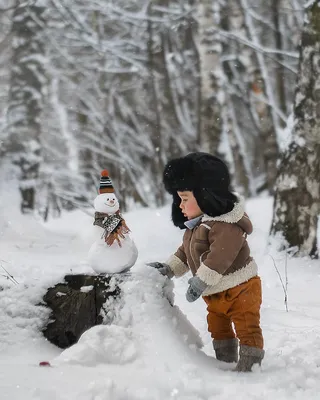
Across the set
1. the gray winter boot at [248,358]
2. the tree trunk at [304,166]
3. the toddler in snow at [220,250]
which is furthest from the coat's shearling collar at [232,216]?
the tree trunk at [304,166]

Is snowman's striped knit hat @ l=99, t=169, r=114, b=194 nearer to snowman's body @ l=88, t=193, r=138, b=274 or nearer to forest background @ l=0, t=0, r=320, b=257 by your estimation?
snowman's body @ l=88, t=193, r=138, b=274

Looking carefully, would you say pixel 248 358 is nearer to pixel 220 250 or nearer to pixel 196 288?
pixel 196 288

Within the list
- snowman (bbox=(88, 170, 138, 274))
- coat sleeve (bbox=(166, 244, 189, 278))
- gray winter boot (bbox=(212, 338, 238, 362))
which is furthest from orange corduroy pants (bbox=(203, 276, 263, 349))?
snowman (bbox=(88, 170, 138, 274))

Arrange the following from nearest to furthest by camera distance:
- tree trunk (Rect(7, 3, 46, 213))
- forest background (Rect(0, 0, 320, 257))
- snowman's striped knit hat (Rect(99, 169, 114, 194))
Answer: snowman's striped knit hat (Rect(99, 169, 114, 194)) < forest background (Rect(0, 0, 320, 257)) < tree trunk (Rect(7, 3, 46, 213))

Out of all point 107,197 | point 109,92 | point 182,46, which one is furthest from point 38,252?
point 182,46

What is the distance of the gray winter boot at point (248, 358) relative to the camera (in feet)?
10.7

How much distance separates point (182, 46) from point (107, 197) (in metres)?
13.9

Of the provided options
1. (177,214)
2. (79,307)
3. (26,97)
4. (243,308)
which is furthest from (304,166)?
(26,97)

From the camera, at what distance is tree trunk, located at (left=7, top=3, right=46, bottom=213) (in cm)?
968

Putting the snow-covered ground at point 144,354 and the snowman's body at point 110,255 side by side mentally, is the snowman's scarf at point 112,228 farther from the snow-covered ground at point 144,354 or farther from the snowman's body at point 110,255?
the snow-covered ground at point 144,354

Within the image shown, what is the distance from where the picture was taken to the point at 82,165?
1969 centimetres

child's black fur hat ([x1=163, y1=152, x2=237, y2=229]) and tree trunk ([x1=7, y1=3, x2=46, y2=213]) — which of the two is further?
tree trunk ([x1=7, y1=3, x2=46, y2=213])

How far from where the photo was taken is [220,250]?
10.8 ft

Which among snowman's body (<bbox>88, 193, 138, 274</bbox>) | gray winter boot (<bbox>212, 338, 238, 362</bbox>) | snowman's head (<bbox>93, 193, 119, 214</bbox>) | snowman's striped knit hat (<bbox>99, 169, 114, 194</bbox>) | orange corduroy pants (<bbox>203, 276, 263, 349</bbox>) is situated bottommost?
gray winter boot (<bbox>212, 338, 238, 362</bbox>)
